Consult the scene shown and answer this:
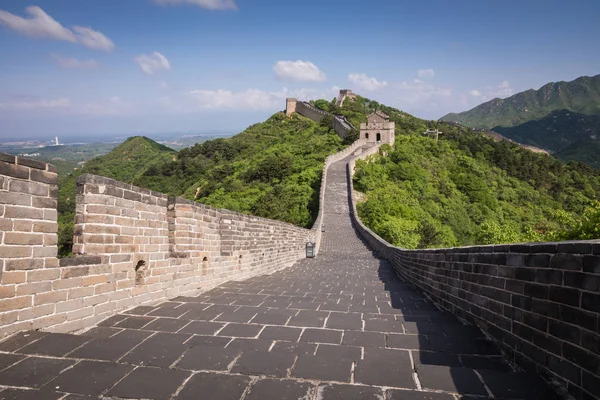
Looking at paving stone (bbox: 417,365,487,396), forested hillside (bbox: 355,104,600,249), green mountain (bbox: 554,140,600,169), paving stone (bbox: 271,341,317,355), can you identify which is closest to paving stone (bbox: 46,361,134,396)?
paving stone (bbox: 271,341,317,355)

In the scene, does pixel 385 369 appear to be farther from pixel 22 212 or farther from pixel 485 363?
pixel 22 212

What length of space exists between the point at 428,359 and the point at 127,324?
2363mm

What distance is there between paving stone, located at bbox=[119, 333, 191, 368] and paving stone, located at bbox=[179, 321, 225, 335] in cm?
19

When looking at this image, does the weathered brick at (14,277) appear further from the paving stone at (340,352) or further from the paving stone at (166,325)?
the paving stone at (340,352)

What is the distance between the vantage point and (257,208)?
30.2 m

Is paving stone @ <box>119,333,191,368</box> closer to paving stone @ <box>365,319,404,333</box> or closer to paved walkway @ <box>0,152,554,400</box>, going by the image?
paved walkway @ <box>0,152,554,400</box>

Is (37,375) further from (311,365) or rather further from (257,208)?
(257,208)

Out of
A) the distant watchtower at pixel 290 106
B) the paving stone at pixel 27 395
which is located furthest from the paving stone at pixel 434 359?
the distant watchtower at pixel 290 106

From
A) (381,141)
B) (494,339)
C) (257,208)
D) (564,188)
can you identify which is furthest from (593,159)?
(494,339)

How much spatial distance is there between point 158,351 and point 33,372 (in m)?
0.70

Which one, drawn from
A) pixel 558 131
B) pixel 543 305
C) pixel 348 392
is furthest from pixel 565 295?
pixel 558 131

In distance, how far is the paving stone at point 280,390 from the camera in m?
2.23

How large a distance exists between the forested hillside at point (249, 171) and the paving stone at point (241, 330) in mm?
23872

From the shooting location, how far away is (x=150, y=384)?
7.67 feet
